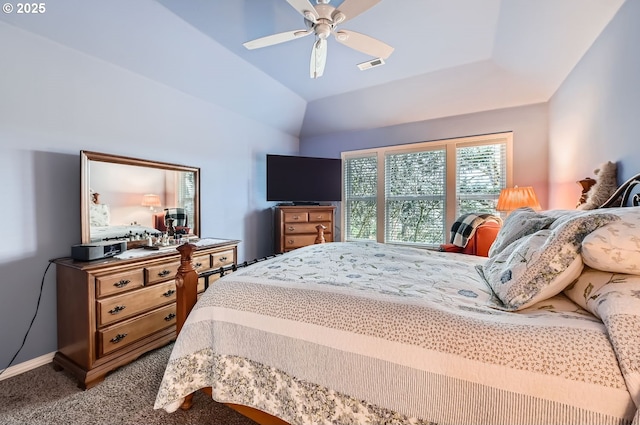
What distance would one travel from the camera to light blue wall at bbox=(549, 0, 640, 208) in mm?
1589

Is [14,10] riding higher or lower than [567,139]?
higher

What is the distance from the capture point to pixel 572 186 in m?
2.50

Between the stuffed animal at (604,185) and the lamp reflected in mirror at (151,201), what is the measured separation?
3.61 metres

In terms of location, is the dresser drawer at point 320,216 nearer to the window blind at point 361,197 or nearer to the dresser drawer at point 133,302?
the window blind at point 361,197

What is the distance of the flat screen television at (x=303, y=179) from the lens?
396 cm

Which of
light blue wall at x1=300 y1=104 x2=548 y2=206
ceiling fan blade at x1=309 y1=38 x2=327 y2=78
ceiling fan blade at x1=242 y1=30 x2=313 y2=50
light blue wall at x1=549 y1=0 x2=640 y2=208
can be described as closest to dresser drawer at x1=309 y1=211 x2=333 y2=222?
light blue wall at x1=300 y1=104 x2=548 y2=206

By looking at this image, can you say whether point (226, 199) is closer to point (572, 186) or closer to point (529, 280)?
point (529, 280)

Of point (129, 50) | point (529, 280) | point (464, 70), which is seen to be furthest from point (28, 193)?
point (464, 70)

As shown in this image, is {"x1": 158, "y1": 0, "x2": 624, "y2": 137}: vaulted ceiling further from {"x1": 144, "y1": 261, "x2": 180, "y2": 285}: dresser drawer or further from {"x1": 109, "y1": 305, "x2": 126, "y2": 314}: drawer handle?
{"x1": 109, "y1": 305, "x2": 126, "y2": 314}: drawer handle

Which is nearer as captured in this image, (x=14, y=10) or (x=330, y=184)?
(x=14, y=10)

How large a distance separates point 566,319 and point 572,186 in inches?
95.2

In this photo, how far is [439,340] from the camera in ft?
2.77

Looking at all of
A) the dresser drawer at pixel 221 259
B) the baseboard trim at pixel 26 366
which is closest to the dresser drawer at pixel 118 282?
the dresser drawer at pixel 221 259

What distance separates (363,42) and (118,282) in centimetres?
261
